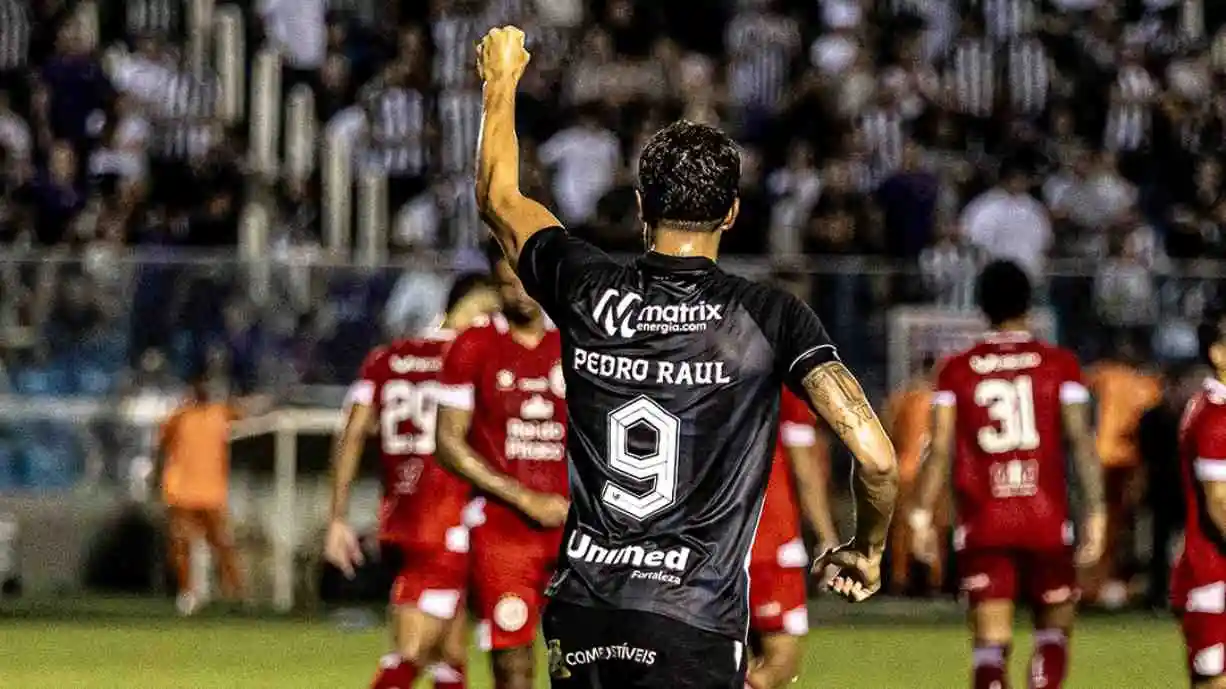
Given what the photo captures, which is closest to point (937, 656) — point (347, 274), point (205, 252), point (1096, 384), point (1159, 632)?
point (1159, 632)

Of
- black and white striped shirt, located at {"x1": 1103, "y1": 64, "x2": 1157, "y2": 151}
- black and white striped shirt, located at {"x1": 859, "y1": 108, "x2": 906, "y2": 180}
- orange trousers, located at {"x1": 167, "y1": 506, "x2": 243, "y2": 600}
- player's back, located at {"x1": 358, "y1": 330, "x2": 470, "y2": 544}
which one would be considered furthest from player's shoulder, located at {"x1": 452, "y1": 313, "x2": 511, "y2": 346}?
black and white striped shirt, located at {"x1": 1103, "y1": 64, "x2": 1157, "y2": 151}

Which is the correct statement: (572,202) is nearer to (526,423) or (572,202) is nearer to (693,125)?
(526,423)

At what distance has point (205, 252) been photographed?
69.2 feet

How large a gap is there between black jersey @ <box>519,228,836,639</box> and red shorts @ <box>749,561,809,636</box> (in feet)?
14.7

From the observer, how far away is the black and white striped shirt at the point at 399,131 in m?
22.3

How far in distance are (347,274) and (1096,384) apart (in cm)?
667

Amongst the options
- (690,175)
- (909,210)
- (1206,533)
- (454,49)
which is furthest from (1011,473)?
(454,49)

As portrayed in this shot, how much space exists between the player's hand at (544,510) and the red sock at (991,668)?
2921 mm

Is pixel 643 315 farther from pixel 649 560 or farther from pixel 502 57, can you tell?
pixel 502 57

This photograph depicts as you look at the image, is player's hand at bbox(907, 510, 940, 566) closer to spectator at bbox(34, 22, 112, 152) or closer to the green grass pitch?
the green grass pitch

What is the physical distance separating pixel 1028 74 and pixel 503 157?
61.7 feet

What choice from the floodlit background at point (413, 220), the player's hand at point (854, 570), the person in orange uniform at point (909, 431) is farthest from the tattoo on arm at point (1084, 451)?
the person in orange uniform at point (909, 431)

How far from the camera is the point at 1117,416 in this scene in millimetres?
20906

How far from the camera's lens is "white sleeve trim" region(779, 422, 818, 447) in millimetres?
10445
